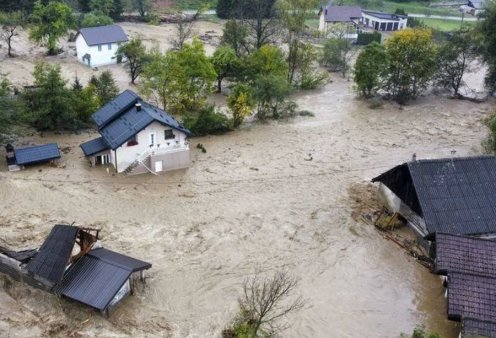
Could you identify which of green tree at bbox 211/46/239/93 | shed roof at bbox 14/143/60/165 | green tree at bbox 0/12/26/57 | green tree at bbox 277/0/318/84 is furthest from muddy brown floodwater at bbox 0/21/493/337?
green tree at bbox 0/12/26/57

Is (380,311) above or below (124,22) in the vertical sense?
below

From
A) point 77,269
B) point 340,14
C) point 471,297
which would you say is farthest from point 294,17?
point 77,269

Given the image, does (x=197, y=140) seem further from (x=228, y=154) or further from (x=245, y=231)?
(x=245, y=231)

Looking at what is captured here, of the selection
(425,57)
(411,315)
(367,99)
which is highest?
(425,57)

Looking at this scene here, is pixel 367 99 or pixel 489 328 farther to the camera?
pixel 367 99

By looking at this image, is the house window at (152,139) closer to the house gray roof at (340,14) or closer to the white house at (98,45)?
the white house at (98,45)

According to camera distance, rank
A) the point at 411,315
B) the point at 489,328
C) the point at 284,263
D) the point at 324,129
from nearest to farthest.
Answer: the point at 489,328 → the point at 411,315 → the point at 284,263 → the point at 324,129

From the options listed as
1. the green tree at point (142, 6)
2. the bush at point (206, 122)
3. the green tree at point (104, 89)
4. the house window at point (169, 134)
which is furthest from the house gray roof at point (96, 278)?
the green tree at point (142, 6)

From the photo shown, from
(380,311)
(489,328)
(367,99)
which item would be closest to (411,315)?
(380,311)
